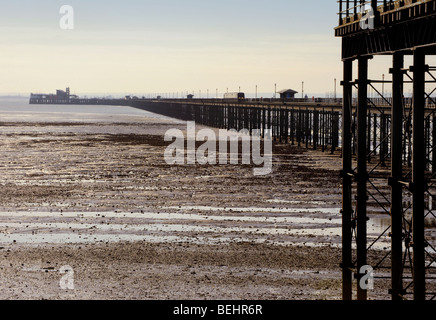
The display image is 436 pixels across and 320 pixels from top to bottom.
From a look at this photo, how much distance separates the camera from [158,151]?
217 ft

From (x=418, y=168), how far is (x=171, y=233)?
12956 mm

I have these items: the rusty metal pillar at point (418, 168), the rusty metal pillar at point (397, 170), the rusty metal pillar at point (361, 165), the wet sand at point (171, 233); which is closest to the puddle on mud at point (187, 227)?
the wet sand at point (171, 233)

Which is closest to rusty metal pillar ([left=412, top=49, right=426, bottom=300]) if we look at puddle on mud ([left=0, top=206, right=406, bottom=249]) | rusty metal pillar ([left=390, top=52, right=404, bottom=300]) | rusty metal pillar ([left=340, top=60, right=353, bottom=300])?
rusty metal pillar ([left=390, top=52, right=404, bottom=300])

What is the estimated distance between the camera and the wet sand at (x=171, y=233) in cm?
1961

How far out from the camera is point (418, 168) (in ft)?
51.3

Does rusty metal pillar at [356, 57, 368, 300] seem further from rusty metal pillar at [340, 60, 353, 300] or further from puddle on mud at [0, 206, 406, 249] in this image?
puddle on mud at [0, 206, 406, 249]

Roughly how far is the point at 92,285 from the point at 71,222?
9.64m

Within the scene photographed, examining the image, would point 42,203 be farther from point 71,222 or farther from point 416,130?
point 416,130

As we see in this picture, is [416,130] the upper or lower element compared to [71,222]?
upper

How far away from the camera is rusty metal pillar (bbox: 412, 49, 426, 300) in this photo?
15.6 m

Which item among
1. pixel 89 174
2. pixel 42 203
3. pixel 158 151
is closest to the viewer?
pixel 42 203

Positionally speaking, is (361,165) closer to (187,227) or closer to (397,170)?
(397,170)

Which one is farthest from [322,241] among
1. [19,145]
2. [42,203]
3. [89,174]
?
[19,145]

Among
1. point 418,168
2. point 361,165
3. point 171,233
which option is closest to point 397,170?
point 418,168
